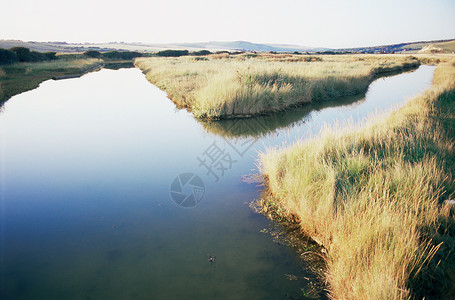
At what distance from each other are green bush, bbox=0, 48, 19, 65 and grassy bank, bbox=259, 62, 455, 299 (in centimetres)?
3068

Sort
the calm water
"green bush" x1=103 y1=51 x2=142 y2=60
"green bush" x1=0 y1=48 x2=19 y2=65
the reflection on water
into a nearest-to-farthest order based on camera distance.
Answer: the calm water
the reflection on water
"green bush" x1=0 y1=48 x2=19 y2=65
"green bush" x1=103 y1=51 x2=142 y2=60

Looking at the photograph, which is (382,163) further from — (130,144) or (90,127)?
(90,127)

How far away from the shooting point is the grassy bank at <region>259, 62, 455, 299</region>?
197 cm

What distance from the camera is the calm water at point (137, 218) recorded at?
2.41 meters

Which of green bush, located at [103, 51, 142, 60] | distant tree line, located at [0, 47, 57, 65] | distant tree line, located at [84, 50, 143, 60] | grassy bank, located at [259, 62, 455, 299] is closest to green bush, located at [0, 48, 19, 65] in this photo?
distant tree line, located at [0, 47, 57, 65]

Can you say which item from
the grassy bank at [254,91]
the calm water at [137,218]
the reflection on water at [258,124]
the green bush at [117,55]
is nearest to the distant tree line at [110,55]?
the green bush at [117,55]

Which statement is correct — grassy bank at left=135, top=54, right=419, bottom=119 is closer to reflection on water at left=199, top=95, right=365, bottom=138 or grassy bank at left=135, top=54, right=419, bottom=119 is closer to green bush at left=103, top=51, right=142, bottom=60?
reflection on water at left=199, top=95, right=365, bottom=138

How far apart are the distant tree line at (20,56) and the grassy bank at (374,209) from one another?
101 feet

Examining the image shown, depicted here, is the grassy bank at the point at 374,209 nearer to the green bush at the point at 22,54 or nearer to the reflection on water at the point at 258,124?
the reflection on water at the point at 258,124

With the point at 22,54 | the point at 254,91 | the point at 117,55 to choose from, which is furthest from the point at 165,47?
the point at 254,91

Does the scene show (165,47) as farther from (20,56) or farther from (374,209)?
(374,209)

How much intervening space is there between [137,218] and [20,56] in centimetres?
3460

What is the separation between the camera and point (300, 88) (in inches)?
421

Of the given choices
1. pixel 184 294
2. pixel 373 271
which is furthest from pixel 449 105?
pixel 184 294
